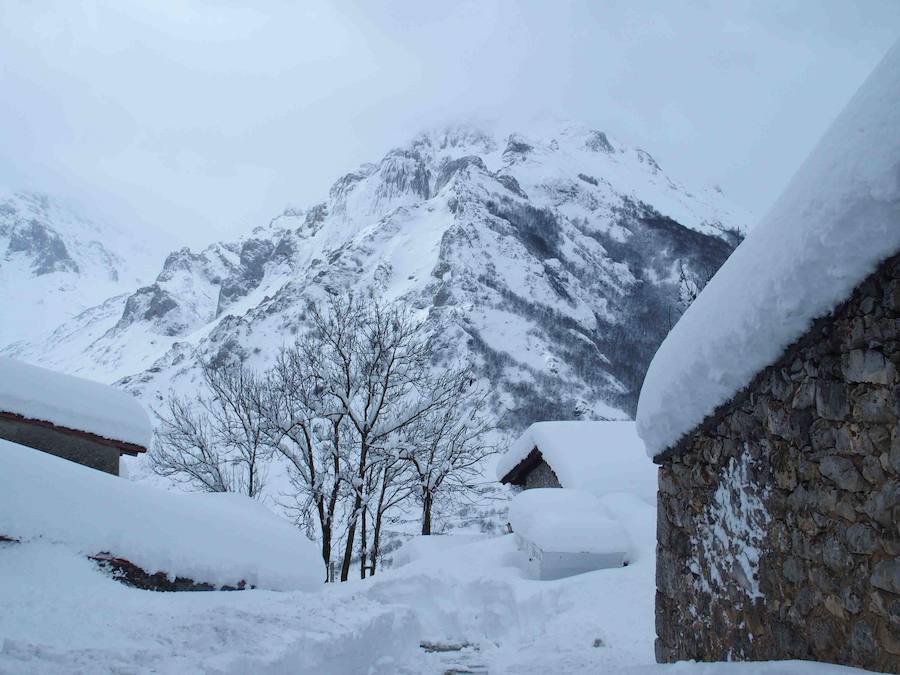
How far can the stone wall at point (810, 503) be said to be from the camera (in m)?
2.14

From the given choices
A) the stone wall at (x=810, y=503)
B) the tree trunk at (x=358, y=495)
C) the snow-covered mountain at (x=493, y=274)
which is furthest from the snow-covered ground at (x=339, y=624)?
the snow-covered mountain at (x=493, y=274)

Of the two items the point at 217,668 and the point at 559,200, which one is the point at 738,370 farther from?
the point at 559,200

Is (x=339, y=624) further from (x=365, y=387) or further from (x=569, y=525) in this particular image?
(x=365, y=387)

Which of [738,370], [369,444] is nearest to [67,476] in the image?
[738,370]

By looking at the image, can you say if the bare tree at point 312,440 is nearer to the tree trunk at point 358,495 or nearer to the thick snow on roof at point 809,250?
the tree trunk at point 358,495

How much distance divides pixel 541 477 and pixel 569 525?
636cm

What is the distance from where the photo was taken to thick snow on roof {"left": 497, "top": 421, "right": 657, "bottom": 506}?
11375mm

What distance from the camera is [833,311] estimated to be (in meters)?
2.35

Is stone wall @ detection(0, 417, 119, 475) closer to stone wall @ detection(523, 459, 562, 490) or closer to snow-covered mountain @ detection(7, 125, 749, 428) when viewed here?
stone wall @ detection(523, 459, 562, 490)

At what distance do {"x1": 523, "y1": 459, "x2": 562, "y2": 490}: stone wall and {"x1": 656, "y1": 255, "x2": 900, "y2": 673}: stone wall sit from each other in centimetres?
993

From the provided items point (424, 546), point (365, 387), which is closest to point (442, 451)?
point (365, 387)

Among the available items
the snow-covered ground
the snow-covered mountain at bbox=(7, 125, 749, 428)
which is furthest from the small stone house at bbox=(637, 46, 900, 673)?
the snow-covered mountain at bbox=(7, 125, 749, 428)

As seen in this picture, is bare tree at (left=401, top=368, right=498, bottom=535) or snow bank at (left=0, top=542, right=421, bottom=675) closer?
snow bank at (left=0, top=542, right=421, bottom=675)

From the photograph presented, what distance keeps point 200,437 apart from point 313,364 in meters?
5.36
